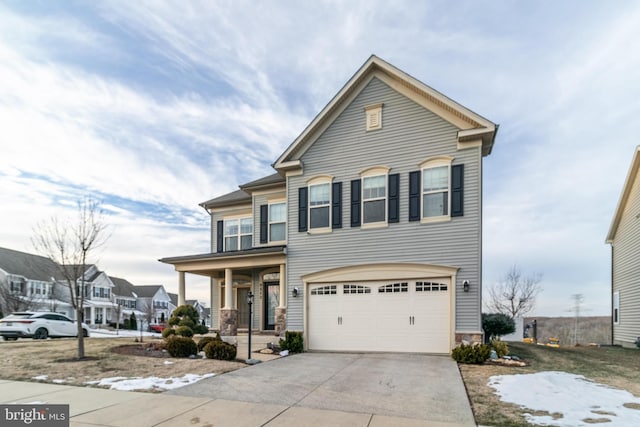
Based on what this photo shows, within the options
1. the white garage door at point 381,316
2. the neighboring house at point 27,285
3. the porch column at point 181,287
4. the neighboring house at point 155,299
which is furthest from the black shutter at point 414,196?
the neighboring house at point 155,299

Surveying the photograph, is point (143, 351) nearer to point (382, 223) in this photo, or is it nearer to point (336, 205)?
point (336, 205)

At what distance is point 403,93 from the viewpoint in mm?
12250

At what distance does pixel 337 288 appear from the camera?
12578 millimetres

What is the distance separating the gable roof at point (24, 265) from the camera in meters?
33.8

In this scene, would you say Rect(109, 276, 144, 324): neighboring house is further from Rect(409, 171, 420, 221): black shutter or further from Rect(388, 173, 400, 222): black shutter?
Rect(409, 171, 420, 221): black shutter

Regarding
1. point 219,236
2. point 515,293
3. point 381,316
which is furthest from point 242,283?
point 515,293

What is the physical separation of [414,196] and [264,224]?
22.2 ft

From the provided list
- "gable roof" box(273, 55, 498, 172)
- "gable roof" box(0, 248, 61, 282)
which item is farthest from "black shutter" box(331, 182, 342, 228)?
"gable roof" box(0, 248, 61, 282)

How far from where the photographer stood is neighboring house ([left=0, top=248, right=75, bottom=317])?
29250mm

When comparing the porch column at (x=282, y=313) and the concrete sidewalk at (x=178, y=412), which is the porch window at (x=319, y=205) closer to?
the porch column at (x=282, y=313)

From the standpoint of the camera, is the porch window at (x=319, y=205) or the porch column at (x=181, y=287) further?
the porch column at (x=181, y=287)

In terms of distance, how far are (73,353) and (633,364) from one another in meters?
16.6

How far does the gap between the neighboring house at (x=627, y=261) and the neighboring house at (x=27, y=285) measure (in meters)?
38.4

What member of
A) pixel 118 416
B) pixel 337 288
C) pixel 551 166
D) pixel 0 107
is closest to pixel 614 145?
pixel 551 166
